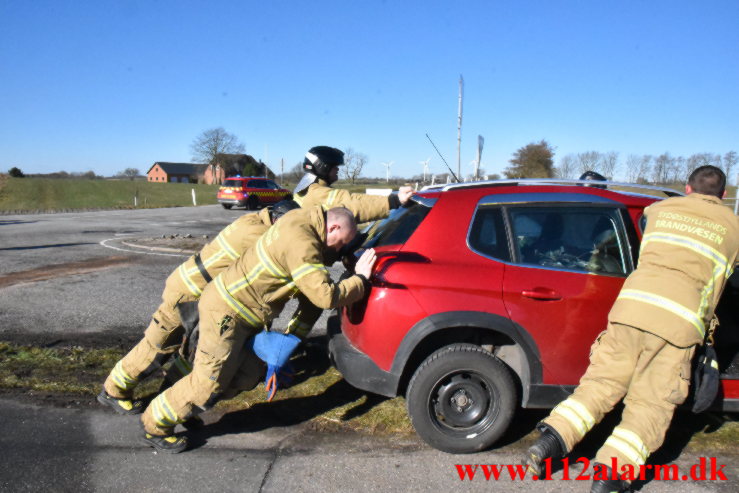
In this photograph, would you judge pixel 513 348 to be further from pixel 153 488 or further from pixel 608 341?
pixel 153 488

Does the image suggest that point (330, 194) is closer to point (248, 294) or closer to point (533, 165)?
point (248, 294)

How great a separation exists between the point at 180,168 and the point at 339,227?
11123cm

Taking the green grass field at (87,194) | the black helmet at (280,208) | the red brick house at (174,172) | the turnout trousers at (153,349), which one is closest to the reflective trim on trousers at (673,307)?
the black helmet at (280,208)

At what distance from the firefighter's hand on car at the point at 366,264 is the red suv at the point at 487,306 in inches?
2.9

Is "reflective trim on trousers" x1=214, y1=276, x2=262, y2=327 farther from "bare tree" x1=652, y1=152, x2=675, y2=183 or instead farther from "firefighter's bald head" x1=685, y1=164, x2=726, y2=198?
"bare tree" x1=652, y1=152, x2=675, y2=183

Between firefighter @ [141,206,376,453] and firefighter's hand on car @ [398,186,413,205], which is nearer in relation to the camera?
firefighter @ [141,206,376,453]

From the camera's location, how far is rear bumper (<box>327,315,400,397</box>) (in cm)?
331

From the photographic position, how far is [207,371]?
331cm

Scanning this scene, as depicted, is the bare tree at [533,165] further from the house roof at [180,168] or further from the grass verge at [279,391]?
the house roof at [180,168]

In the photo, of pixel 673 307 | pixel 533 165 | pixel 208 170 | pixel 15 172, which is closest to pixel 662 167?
pixel 533 165

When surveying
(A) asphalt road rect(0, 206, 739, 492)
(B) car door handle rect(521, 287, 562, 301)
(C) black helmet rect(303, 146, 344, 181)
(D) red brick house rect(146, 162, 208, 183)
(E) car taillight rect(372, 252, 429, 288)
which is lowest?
(A) asphalt road rect(0, 206, 739, 492)

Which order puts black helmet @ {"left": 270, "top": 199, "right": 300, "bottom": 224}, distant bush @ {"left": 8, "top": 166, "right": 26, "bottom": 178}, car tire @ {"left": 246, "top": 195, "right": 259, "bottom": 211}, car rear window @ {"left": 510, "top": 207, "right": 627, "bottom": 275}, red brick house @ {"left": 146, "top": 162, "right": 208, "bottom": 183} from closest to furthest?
1. car rear window @ {"left": 510, "top": 207, "right": 627, "bottom": 275}
2. black helmet @ {"left": 270, "top": 199, "right": 300, "bottom": 224}
3. car tire @ {"left": 246, "top": 195, "right": 259, "bottom": 211}
4. distant bush @ {"left": 8, "top": 166, "right": 26, "bottom": 178}
5. red brick house @ {"left": 146, "top": 162, "right": 208, "bottom": 183}

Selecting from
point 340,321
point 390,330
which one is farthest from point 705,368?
point 340,321

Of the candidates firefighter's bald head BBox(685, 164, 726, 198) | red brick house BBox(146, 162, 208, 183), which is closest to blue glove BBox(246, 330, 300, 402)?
firefighter's bald head BBox(685, 164, 726, 198)
